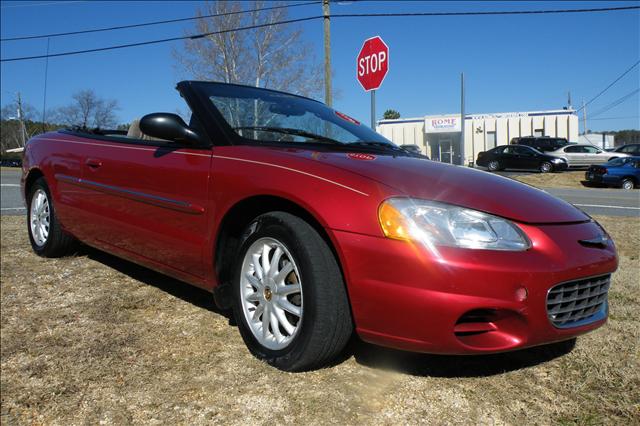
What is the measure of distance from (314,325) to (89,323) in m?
1.64

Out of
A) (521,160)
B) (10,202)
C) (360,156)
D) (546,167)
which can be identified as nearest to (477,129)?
(521,160)

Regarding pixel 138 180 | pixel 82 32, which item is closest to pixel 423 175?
pixel 138 180

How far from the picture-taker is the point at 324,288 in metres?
2.08

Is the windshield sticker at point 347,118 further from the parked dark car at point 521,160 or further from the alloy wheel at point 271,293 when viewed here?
the parked dark car at point 521,160

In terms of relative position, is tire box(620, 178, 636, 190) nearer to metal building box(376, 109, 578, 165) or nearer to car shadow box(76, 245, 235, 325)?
car shadow box(76, 245, 235, 325)

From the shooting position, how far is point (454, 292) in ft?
6.15

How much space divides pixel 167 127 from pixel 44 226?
2.38m

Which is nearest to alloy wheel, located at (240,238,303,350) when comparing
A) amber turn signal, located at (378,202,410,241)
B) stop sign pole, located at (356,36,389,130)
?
amber turn signal, located at (378,202,410,241)

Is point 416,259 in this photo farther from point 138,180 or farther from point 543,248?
point 138,180

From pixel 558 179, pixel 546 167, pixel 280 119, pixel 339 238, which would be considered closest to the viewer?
pixel 339 238

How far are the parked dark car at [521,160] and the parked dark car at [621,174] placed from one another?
4633 mm

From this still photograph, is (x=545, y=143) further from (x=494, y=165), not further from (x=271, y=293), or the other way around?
(x=271, y=293)

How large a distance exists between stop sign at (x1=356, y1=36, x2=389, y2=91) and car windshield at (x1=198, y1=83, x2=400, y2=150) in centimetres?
406

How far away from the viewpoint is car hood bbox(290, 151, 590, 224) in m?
2.05
